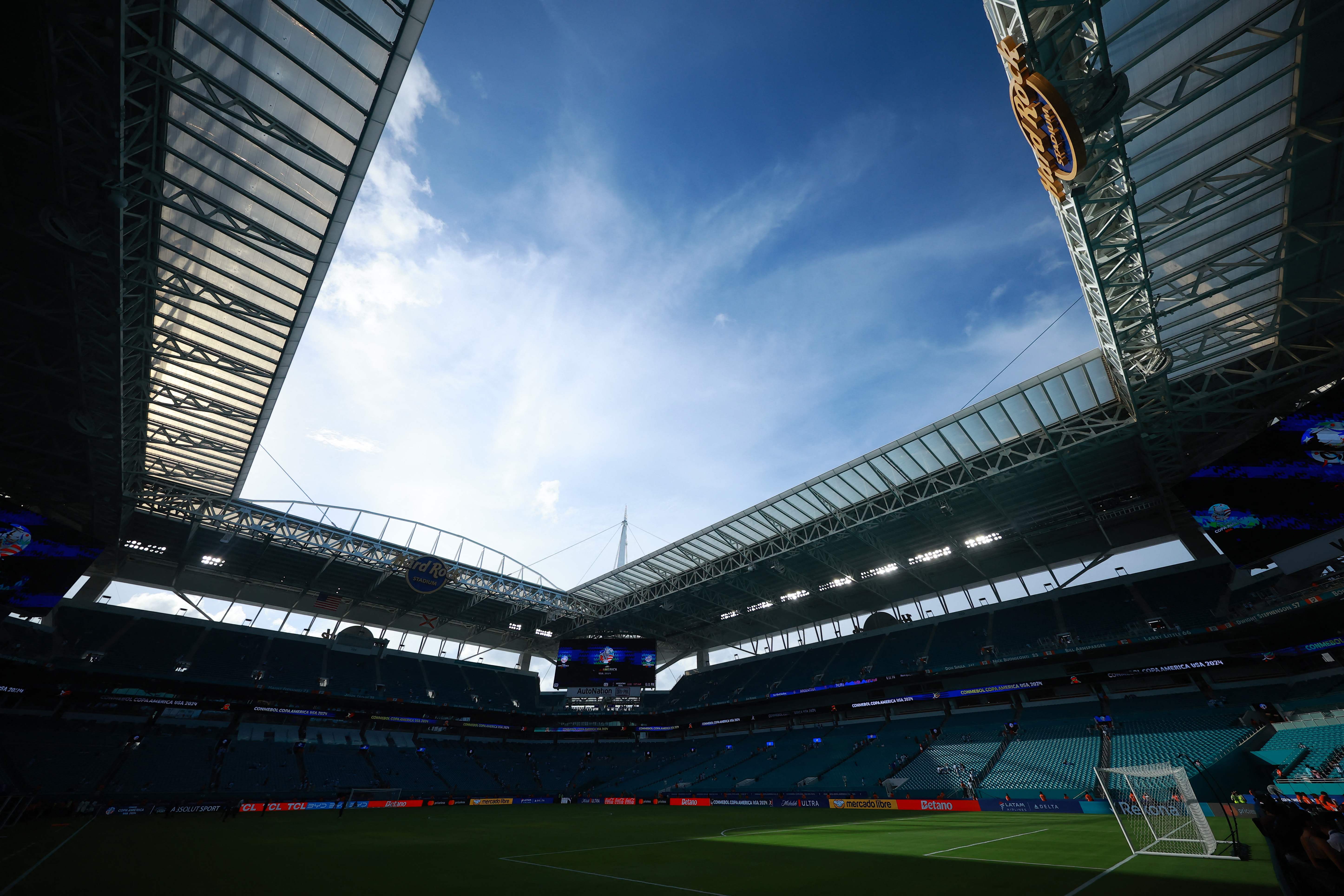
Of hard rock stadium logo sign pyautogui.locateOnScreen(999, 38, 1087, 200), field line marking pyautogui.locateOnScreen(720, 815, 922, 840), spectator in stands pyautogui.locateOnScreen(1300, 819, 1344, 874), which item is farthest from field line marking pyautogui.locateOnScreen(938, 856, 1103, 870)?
hard rock stadium logo sign pyautogui.locateOnScreen(999, 38, 1087, 200)

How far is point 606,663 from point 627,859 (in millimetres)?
37184

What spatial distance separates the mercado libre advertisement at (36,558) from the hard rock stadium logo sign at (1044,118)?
42.7 metres

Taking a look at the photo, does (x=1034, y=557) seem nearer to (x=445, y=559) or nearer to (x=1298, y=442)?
(x=1298, y=442)

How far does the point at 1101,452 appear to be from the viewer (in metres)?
29.3

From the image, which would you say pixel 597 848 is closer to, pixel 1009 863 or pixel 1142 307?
pixel 1009 863

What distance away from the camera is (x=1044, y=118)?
1349 centimetres

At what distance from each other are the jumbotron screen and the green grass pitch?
948 inches

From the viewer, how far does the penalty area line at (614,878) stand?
1083 centimetres

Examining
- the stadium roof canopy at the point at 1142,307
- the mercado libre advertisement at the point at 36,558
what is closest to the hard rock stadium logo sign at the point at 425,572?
the stadium roof canopy at the point at 1142,307

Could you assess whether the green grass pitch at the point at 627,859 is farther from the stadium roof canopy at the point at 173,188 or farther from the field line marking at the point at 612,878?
the stadium roof canopy at the point at 173,188

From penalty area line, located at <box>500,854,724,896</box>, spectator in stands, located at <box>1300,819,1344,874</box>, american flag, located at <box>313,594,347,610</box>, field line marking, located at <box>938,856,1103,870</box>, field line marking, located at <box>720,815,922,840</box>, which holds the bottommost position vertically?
field line marking, located at <box>720,815,922,840</box>

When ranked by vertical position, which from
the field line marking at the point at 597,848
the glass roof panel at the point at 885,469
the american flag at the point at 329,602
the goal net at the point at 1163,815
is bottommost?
the field line marking at the point at 597,848

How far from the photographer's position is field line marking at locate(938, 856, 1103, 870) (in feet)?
38.5

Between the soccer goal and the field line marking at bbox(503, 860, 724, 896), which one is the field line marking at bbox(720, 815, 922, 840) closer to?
the field line marking at bbox(503, 860, 724, 896)
